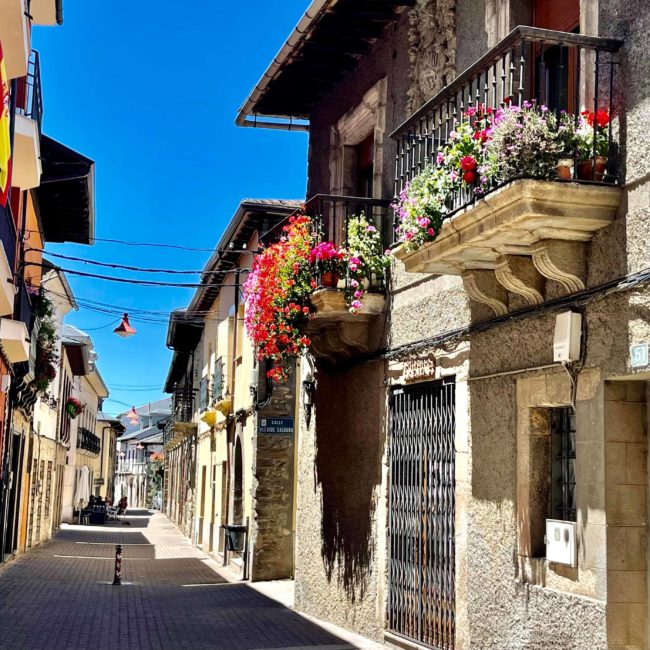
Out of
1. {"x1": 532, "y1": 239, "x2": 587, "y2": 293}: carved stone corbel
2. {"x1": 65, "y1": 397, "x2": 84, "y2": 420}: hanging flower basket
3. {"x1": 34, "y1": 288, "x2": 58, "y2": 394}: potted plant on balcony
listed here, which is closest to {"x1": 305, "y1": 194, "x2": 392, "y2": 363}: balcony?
{"x1": 532, "y1": 239, "x2": 587, "y2": 293}: carved stone corbel

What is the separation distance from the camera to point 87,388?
171 ft

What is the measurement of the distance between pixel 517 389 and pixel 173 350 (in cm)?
3324

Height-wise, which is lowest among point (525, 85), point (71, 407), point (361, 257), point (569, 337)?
point (569, 337)

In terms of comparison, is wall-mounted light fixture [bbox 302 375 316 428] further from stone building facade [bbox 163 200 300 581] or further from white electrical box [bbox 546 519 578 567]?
white electrical box [bbox 546 519 578 567]

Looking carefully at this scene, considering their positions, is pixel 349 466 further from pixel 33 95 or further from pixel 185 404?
pixel 185 404

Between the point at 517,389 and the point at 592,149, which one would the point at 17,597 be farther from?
the point at 592,149

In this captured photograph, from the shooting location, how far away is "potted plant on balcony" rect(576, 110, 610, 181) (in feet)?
23.0

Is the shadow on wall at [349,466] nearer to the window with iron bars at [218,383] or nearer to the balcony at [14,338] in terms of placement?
the balcony at [14,338]

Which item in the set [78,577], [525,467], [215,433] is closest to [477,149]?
[525,467]

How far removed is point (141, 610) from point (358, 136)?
7322 millimetres

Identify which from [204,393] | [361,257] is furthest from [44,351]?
[361,257]

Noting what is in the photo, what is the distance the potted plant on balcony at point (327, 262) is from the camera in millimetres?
11258

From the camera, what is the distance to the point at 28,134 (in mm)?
12742

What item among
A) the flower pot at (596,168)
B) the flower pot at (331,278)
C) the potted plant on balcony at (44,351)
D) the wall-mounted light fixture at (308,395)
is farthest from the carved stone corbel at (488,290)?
the potted plant on balcony at (44,351)
